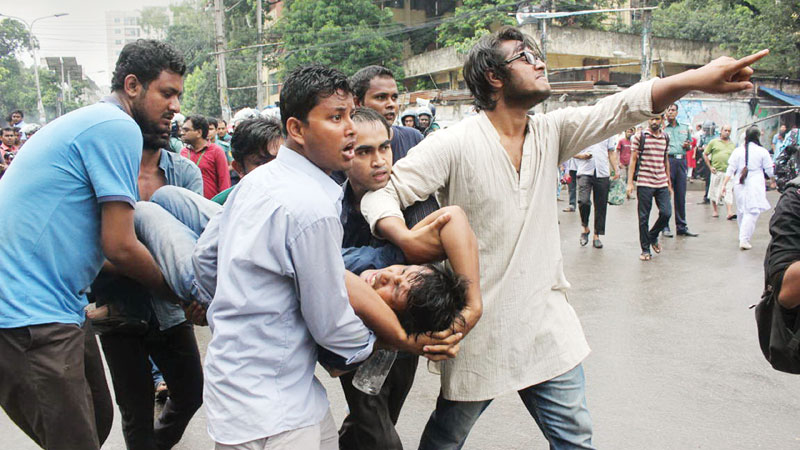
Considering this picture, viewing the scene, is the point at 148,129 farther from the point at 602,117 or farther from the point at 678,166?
the point at 678,166

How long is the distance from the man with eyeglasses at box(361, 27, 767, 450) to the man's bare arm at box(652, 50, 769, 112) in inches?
2.9

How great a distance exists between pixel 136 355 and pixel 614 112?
2.40 m

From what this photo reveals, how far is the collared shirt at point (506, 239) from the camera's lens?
92.6 inches

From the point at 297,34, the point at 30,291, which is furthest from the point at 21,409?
the point at 297,34

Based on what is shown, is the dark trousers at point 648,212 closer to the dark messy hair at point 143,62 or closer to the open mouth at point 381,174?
the open mouth at point 381,174

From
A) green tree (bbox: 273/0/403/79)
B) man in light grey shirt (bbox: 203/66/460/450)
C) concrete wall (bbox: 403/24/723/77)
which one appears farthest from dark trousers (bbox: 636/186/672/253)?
green tree (bbox: 273/0/403/79)

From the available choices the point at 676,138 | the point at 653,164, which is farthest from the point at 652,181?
the point at 676,138

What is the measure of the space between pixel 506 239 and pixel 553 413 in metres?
0.67

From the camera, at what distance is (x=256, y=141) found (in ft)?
11.3

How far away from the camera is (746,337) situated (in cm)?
514

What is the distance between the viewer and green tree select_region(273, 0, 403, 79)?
1180 inches

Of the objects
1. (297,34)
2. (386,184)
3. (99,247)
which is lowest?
(99,247)

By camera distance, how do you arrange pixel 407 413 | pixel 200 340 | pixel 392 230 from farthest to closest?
pixel 200 340
pixel 407 413
pixel 392 230

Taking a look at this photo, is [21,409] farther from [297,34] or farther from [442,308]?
[297,34]
